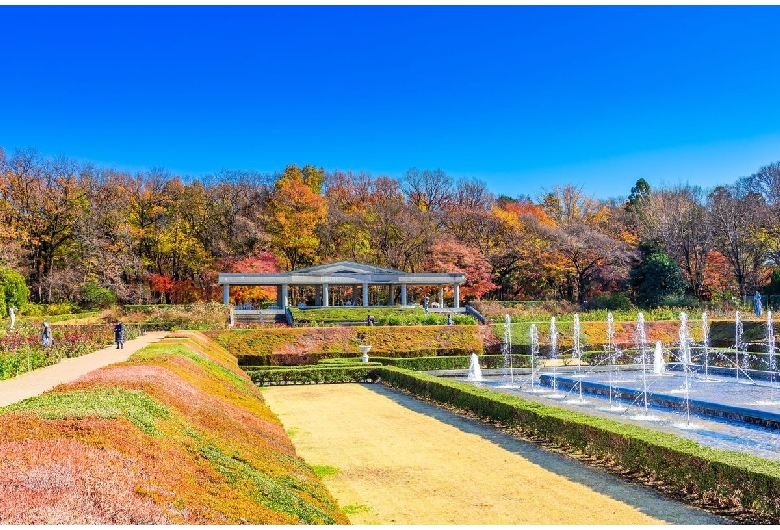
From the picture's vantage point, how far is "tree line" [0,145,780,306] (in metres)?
46.8

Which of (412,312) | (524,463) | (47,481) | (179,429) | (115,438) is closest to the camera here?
(47,481)

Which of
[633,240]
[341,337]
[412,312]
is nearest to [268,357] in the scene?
[341,337]

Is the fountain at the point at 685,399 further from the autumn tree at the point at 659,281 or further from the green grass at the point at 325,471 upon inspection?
the autumn tree at the point at 659,281

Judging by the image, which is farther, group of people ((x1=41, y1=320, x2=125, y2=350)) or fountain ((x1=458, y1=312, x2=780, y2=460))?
group of people ((x1=41, y1=320, x2=125, y2=350))

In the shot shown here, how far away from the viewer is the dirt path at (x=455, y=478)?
8500 millimetres

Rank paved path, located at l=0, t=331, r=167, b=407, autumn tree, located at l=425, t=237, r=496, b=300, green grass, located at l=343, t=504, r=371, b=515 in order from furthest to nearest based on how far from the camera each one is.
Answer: autumn tree, located at l=425, t=237, r=496, b=300 → paved path, located at l=0, t=331, r=167, b=407 → green grass, located at l=343, t=504, r=371, b=515

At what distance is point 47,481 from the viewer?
4695mm

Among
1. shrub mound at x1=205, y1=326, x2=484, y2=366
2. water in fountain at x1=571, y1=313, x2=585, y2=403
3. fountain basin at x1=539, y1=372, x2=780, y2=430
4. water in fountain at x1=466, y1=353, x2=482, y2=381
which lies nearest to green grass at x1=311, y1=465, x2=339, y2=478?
fountain basin at x1=539, y1=372, x2=780, y2=430

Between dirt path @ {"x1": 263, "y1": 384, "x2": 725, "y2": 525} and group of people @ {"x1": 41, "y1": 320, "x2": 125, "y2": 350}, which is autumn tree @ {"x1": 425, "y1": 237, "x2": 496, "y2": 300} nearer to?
group of people @ {"x1": 41, "y1": 320, "x2": 125, "y2": 350}

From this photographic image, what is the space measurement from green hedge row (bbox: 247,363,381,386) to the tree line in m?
23.5

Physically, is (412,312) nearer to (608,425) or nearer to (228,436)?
(608,425)

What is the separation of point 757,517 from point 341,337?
78.4ft

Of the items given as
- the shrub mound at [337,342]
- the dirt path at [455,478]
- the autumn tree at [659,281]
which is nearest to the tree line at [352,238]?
the autumn tree at [659,281]

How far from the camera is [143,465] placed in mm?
5453
